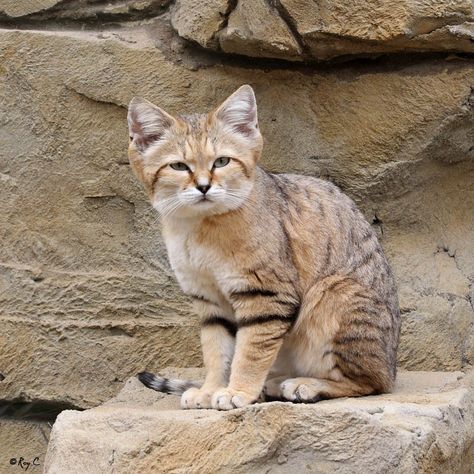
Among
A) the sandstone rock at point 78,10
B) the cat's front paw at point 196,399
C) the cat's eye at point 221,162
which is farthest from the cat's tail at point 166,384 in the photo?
the sandstone rock at point 78,10

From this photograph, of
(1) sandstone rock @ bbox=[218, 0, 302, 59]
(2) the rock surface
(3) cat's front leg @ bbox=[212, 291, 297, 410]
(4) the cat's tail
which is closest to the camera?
(2) the rock surface

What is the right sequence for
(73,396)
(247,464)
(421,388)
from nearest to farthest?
(247,464) < (421,388) < (73,396)

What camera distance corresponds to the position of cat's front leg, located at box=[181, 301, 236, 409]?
196 inches

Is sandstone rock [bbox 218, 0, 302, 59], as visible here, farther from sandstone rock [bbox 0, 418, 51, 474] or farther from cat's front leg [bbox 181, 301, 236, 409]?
sandstone rock [bbox 0, 418, 51, 474]

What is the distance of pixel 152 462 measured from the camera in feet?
13.6

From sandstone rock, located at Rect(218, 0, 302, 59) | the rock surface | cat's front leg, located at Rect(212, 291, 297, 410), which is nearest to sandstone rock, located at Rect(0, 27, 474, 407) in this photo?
sandstone rock, located at Rect(218, 0, 302, 59)

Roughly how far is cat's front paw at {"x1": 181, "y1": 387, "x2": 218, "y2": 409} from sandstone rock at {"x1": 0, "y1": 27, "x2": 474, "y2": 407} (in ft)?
4.19

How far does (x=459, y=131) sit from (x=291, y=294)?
5.76 ft

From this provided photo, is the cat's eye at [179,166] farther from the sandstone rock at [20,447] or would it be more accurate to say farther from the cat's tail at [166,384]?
the sandstone rock at [20,447]

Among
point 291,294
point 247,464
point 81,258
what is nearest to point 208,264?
point 291,294

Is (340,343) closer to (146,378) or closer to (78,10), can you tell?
(146,378)

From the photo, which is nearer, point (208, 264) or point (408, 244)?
point (208, 264)

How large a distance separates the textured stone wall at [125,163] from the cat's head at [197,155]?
106cm

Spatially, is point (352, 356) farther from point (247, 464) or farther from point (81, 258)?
point (81, 258)
